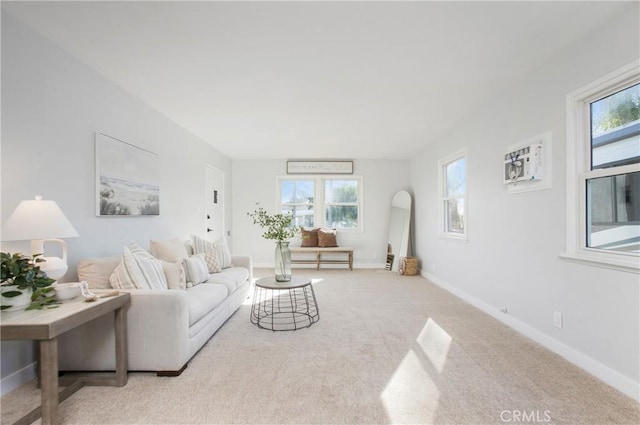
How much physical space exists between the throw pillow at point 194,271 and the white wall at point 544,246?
324cm

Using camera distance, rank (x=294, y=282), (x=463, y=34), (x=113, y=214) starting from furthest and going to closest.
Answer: (x=294, y=282) < (x=113, y=214) < (x=463, y=34)

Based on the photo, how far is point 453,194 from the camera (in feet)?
15.9

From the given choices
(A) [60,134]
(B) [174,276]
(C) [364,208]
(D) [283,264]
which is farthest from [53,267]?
(C) [364,208]

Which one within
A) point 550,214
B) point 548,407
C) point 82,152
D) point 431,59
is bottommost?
point 548,407

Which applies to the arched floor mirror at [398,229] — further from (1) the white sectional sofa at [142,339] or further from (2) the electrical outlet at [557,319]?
(1) the white sectional sofa at [142,339]

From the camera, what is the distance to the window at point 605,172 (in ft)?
6.62

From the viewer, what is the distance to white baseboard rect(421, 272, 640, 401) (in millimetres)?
1940

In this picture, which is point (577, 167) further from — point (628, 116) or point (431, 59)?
point (431, 59)

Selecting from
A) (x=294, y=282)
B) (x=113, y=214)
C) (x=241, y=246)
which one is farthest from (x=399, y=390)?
(x=241, y=246)

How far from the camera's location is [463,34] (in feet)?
7.34

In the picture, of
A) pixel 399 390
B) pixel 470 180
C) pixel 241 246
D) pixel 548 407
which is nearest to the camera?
pixel 548 407

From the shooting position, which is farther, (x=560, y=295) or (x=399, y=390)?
(x=560, y=295)

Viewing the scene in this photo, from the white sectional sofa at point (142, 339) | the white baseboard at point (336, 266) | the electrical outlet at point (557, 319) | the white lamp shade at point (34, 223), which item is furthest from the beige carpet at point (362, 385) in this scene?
the white baseboard at point (336, 266)

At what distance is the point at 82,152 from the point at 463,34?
10.4ft
